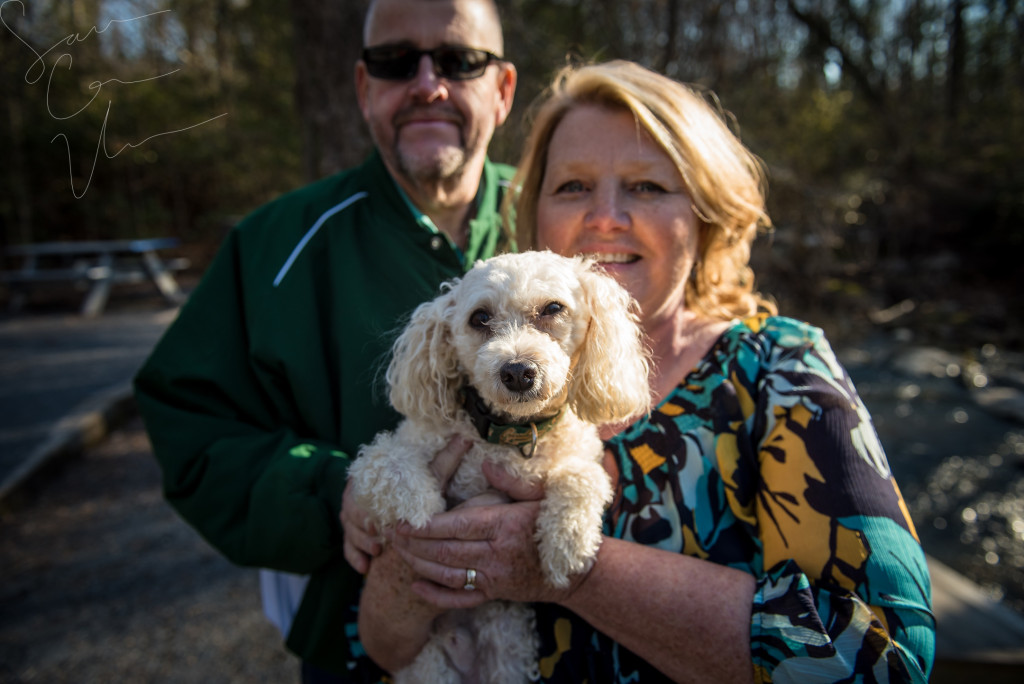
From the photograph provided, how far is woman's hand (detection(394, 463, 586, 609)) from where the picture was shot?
60.9 inches

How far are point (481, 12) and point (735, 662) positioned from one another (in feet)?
7.01

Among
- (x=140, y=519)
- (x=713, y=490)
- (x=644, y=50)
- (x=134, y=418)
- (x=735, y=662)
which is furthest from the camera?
(x=134, y=418)

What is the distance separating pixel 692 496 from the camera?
1568 mm

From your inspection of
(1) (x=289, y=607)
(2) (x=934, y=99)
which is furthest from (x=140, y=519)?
(2) (x=934, y=99)

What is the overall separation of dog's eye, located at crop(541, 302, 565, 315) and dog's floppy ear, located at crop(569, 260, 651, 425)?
9 centimetres

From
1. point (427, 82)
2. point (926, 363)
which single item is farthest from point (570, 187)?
point (926, 363)

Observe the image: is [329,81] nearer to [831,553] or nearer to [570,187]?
[570,187]

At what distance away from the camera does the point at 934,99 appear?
13781mm

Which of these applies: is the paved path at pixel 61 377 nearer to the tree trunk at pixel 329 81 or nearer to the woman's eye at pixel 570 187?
the tree trunk at pixel 329 81

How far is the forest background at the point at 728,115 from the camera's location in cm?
345

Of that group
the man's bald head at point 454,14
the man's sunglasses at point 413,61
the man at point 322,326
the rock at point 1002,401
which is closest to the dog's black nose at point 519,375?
the man at point 322,326

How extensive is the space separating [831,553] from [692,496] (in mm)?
335

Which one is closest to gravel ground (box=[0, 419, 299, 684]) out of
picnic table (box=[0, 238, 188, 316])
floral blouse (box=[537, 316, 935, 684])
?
floral blouse (box=[537, 316, 935, 684])

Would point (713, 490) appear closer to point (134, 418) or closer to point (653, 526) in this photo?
point (653, 526)
